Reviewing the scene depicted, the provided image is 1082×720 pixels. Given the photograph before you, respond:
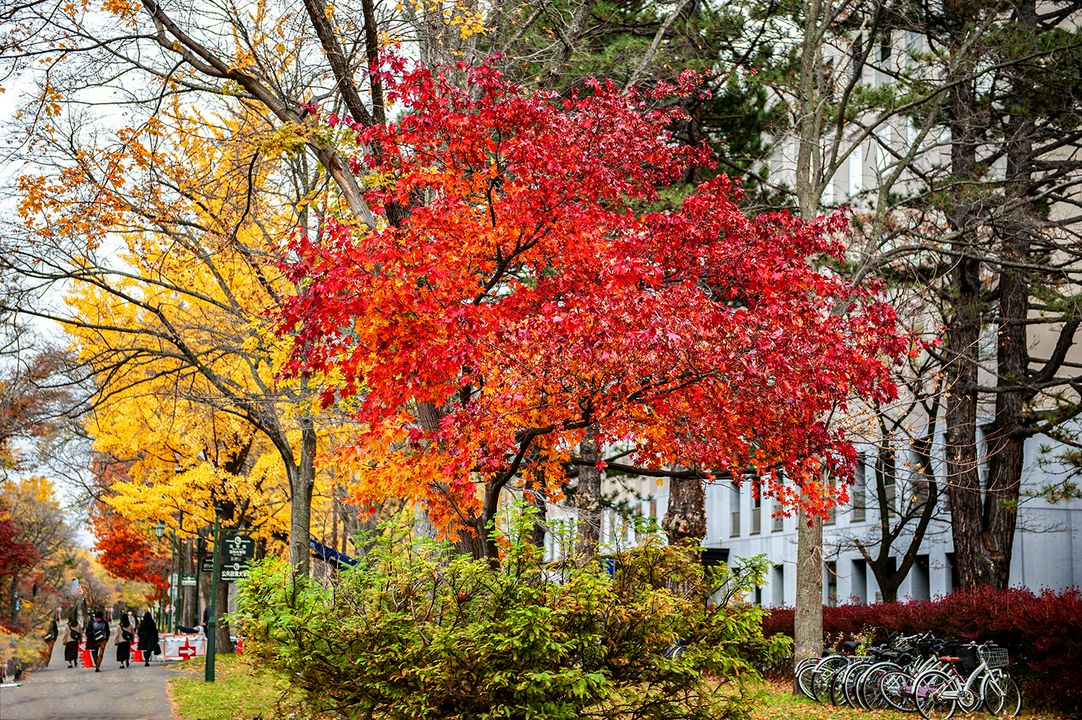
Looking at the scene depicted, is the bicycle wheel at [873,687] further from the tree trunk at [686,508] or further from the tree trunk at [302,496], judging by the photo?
the tree trunk at [302,496]

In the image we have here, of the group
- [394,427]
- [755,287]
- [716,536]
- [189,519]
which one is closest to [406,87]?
[394,427]

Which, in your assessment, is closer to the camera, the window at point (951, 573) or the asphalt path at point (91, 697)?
the asphalt path at point (91, 697)

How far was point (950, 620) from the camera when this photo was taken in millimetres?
19672

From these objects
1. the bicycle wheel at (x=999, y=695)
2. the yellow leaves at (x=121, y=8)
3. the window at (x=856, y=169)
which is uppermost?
the window at (x=856, y=169)

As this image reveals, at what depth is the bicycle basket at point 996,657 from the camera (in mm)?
17203

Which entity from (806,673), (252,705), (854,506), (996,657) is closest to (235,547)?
(252,705)

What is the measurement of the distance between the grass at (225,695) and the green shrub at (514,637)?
13.4ft

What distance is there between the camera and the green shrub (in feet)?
28.0

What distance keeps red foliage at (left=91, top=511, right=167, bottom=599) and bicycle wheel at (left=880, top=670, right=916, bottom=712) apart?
45389 mm

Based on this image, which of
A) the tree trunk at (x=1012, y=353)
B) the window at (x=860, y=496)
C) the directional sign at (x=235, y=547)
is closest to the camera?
the tree trunk at (x=1012, y=353)

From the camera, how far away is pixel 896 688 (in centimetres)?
1795

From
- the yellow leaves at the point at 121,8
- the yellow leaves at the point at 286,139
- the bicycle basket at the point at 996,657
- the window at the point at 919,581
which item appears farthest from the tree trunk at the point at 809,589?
the window at the point at 919,581

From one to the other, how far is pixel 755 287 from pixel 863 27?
10811 millimetres

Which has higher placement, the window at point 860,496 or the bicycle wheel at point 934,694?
the window at point 860,496
